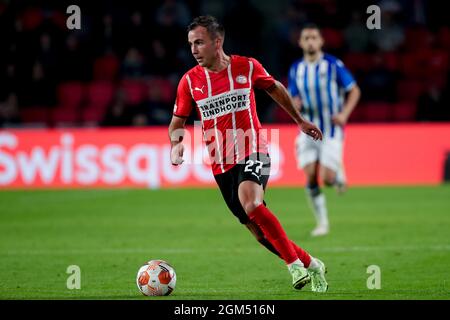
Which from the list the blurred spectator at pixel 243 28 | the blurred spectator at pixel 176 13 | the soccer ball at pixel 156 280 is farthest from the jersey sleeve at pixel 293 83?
the blurred spectator at pixel 176 13

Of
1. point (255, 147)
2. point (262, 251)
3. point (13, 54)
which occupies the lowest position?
point (262, 251)

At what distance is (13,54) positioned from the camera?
20359mm

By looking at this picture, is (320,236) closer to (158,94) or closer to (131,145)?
(131,145)

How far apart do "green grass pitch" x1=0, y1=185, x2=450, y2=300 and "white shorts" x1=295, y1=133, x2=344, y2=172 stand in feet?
2.86

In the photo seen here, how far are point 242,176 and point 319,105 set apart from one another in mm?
4591

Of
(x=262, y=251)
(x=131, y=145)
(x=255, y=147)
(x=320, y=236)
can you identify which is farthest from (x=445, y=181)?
(x=255, y=147)

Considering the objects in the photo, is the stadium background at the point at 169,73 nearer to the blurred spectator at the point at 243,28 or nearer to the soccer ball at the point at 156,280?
the blurred spectator at the point at 243,28

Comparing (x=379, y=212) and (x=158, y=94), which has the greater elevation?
(x=158, y=94)

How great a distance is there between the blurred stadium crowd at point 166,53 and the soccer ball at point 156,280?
11841 millimetres

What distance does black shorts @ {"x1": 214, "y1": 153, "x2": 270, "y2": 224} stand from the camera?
23.7 ft

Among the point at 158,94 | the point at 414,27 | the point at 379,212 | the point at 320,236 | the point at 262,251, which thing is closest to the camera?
the point at 262,251

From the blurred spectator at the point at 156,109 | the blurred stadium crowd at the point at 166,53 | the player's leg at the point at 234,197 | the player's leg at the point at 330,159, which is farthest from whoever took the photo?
the blurred stadium crowd at the point at 166,53

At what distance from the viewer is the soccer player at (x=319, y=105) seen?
452 inches

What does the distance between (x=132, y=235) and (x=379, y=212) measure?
3.96 m
